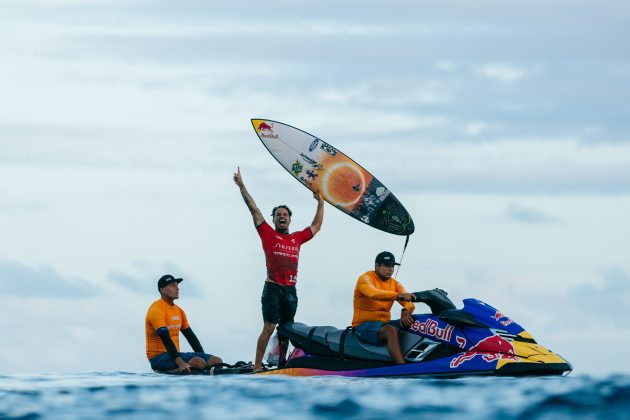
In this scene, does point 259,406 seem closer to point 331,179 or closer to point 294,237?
point 294,237

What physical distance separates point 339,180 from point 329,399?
24.9ft

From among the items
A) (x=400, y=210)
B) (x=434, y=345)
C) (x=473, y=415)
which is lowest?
(x=473, y=415)

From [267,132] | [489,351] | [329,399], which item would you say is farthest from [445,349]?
[267,132]

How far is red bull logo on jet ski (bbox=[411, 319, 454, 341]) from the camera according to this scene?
14.4 meters

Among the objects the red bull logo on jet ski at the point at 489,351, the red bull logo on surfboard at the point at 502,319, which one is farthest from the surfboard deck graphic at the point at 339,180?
the red bull logo on jet ski at the point at 489,351

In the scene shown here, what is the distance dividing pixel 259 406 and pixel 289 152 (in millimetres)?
8279

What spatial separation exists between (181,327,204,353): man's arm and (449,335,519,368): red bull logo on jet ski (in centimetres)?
446

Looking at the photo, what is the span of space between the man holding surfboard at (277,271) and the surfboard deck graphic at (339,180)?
1925 mm

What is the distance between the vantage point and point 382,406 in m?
10.4

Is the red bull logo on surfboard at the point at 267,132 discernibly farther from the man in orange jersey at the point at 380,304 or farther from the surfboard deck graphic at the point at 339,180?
the man in orange jersey at the point at 380,304

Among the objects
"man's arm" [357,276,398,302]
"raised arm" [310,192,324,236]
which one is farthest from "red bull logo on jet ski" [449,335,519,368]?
"raised arm" [310,192,324,236]

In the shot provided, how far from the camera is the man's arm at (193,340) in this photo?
16938mm

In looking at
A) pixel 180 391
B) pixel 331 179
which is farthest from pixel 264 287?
pixel 180 391

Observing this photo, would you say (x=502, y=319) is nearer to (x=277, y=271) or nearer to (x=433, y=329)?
(x=433, y=329)
